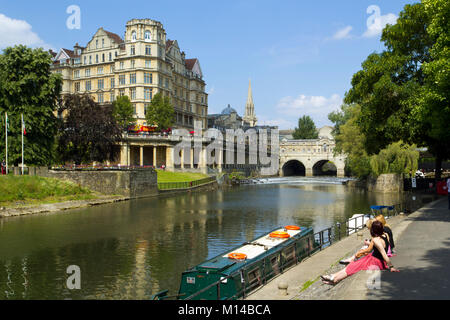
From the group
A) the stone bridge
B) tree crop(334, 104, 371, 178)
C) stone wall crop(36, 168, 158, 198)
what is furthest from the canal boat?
the stone bridge

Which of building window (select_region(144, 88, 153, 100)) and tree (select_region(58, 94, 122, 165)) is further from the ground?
building window (select_region(144, 88, 153, 100))

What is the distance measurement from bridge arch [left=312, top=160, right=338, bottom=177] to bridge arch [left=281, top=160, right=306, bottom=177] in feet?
19.1

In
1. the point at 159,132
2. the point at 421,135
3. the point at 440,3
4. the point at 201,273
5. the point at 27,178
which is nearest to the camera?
the point at 201,273

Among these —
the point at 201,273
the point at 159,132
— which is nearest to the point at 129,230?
the point at 201,273

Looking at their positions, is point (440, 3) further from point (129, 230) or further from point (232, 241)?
point (129, 230)

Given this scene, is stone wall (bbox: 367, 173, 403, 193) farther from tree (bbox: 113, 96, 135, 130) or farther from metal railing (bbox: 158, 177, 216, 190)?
tree (bbox: 113, 96, 135, 130)

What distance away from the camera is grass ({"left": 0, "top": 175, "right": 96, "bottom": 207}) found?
44.4 metres

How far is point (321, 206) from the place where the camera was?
51.0 meters

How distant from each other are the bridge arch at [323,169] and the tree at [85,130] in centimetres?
8709

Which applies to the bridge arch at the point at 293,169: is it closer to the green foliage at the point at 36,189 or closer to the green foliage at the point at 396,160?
the green foliage at the point at 396,160

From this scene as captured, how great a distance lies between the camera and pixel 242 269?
50.5ft

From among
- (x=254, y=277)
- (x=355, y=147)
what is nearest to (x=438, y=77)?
(x=254, y=277)

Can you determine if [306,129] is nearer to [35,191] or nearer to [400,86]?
[35,191]

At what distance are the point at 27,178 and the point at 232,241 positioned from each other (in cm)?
3062
